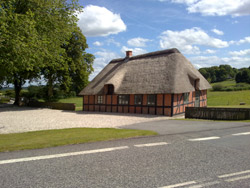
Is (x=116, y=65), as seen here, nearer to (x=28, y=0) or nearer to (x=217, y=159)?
(x=28, y=0)

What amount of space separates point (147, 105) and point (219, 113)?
22.9ft

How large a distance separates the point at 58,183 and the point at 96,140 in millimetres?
3634

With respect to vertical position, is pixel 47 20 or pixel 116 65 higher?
pixel 47 20

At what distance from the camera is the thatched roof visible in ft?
66.0

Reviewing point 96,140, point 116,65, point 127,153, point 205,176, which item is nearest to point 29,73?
point 116,65

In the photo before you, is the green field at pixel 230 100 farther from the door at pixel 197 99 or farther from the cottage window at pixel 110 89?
the cottage window at pixel 110 89

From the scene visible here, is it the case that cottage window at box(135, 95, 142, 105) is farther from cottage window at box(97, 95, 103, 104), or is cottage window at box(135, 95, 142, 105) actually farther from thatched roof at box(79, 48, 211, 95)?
cottage window at box(97, 95, 103, 104)

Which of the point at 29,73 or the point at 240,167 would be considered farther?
the point at 29,73

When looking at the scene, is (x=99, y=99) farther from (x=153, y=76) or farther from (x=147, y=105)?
(x=153, y=76)

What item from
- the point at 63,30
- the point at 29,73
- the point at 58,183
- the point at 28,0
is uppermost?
the point at 28,0

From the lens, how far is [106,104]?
24094 mm

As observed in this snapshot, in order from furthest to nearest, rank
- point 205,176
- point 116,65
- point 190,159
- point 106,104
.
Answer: point 116,65
point 106,104
point 190,159
point 205,176

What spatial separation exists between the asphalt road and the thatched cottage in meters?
12.4

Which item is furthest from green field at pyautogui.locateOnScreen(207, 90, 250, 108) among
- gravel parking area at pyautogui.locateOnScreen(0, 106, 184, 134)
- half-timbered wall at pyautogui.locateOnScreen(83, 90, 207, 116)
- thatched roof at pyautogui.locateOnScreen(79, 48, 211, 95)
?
gravel parking area at pyautogui.locateOnScreen(0, 106, 184, 134)
